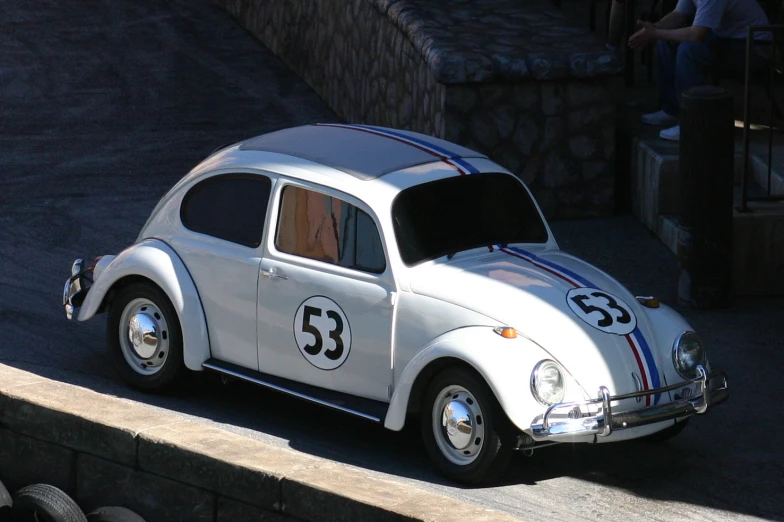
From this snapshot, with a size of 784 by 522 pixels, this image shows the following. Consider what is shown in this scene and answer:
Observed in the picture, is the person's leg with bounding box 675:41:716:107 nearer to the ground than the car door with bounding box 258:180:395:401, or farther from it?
farther from it

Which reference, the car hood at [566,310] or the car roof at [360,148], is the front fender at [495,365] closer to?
the car hood at [566,310]

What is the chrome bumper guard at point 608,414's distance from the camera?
6348mm

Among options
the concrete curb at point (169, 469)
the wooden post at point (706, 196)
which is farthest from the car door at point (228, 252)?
the wooden post at point (706, 196)

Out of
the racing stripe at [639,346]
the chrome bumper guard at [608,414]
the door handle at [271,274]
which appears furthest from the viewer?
the door handle at [271,274]

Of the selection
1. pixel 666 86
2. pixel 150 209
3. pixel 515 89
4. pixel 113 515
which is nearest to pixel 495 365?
pixel 113 515

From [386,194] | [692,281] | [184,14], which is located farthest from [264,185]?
[184,14]

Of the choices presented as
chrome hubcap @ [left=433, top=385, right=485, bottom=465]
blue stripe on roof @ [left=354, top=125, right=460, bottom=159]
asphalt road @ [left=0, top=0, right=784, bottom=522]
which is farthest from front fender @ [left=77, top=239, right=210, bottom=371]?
chrome hubcap @ [left=433, top=385, right=485, bottom=465]

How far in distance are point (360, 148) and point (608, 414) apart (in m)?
2.22

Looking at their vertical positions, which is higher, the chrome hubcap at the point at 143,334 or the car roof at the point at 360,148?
the car roof at the point at 360,148

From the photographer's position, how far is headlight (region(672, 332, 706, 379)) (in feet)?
22.6

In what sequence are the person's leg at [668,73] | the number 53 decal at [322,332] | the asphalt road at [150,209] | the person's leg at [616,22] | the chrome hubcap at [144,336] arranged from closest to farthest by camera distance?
the asphalt road at [150,209] → the number 53 decal at [322,332] → the chrome hubcap at [144,336] → the person's leg at [668,73] → the person's leg at [616,22]

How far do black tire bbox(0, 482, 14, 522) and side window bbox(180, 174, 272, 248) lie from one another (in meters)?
1.80

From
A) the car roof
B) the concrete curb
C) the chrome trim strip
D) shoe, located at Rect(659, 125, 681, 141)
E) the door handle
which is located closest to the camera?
the concrete curb

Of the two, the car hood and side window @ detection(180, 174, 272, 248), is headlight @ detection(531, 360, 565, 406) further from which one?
side window @ detection(180, 174, 272, 248)
